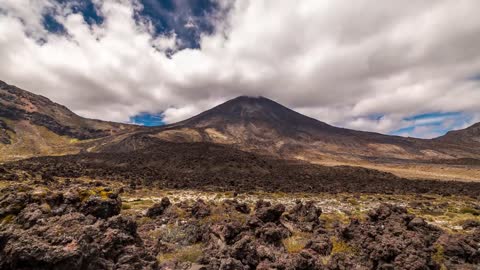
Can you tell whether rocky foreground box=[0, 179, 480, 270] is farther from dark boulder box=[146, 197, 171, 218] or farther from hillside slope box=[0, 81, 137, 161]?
→ hillside slope box=[0, 81, 137, 161]

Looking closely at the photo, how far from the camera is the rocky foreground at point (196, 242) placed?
7.14m

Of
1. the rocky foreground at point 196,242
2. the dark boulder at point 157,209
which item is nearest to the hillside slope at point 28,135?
the dark boulder at point 157,209

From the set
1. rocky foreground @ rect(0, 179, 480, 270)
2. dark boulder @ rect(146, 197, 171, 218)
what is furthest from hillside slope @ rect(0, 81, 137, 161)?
rocky foreground @ rect(0, 179, 480, 270)

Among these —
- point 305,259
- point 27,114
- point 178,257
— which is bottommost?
point 178,257

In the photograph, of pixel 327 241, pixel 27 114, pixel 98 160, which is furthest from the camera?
pixel 27 114

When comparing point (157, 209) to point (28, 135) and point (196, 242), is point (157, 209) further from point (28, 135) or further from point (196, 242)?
point (28, 135)

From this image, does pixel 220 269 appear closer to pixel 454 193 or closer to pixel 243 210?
pixel 243 210

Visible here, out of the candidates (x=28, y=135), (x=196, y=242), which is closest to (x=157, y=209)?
(x=196, y=242)

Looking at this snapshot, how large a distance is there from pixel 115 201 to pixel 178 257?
4656 millimetres

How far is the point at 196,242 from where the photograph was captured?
13773mm

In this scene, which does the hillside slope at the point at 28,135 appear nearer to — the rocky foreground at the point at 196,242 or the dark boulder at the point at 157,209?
the dark boulder at the point at 157,209

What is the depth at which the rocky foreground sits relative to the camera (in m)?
7.14

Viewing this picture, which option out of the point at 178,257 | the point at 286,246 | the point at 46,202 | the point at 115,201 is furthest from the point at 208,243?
the point at 46,202

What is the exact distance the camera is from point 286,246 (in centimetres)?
1295
